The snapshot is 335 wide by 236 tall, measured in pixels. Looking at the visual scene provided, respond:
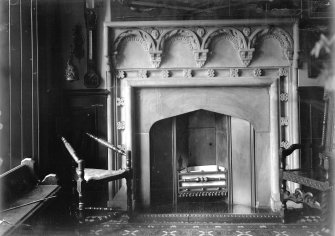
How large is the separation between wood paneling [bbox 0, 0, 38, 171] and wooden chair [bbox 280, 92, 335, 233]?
6.62 ft

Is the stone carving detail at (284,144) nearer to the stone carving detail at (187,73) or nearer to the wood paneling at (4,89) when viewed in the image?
the stone carving detail at (187,73)

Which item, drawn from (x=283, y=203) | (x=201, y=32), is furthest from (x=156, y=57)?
(x=283, y=203)

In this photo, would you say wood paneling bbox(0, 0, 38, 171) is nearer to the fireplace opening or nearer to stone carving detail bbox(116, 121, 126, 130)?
stone carving detail bbox(116, 121, 126, 130)

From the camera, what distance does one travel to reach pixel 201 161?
3803 mm

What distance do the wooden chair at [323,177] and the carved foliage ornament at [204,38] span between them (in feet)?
2.27

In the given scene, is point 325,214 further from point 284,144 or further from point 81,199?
point 81,199

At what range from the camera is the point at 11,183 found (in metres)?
2.58

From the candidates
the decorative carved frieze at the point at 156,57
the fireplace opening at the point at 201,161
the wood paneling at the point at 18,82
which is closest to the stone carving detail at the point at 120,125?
the fireplace opening at the point at 201,161

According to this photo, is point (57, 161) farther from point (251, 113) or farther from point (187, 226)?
point (251, 113)

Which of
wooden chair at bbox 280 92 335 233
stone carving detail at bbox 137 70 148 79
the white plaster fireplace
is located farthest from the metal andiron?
stone carving detail at bbox 137 70 148 79

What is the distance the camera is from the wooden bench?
2.21m

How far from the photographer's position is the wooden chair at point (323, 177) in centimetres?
274

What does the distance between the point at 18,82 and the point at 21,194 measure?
83cm

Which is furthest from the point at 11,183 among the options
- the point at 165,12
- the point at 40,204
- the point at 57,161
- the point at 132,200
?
the point at 165,12
